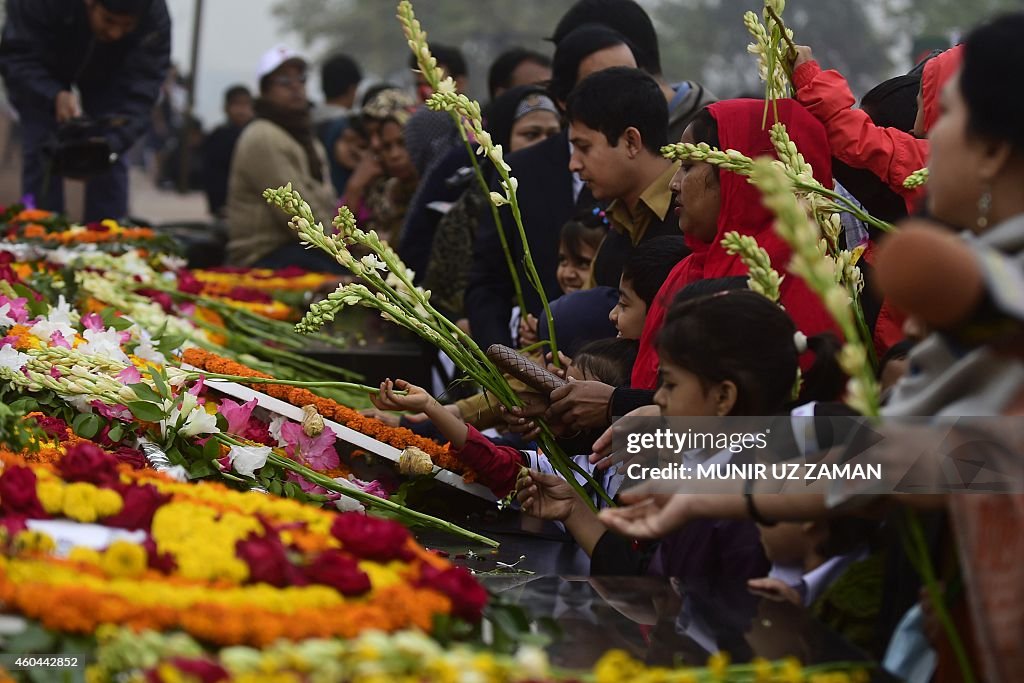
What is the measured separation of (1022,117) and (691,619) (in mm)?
898

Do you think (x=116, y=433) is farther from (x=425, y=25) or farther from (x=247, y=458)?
(x=425, y=25)

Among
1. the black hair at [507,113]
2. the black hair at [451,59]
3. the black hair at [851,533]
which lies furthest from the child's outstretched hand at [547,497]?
the black hair at [451,59]

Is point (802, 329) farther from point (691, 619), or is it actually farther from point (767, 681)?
point (767, 681)

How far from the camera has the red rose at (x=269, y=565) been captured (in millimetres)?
2020

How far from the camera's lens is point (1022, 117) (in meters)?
1.82

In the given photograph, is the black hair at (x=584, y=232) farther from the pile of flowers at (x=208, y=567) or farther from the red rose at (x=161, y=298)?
the pile of flowers at (x=208, y=567)

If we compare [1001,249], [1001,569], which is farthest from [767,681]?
[1001,249]

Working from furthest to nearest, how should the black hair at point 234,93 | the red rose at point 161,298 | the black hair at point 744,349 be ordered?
the black hair at point 234,93, the red rose at point 161,298, the black hair at point 744,349

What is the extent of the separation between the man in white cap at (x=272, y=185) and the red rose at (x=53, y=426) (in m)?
4.72

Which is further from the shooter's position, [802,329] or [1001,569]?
[802,329]

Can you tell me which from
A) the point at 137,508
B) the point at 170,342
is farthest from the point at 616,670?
the point at 170,342

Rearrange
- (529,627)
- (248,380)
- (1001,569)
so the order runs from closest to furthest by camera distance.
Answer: (1001,569) < (529,627) < (248,380)

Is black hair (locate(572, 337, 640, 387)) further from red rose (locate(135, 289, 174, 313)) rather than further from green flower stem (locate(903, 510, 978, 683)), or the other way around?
red rose (locate(135, 289, 174, 313))

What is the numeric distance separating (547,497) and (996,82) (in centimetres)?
146
